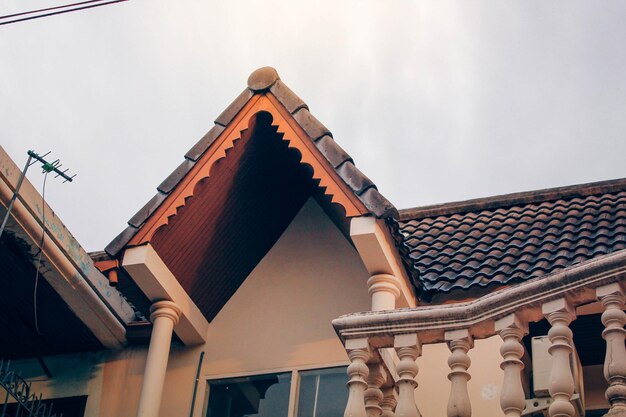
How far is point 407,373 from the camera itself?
669 cm

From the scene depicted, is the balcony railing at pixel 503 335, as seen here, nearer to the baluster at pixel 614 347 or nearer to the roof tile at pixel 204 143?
the baluster at pixel 614 347

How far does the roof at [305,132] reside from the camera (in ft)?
29.5

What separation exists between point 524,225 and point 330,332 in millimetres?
2472

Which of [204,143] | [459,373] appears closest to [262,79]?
[204,143]

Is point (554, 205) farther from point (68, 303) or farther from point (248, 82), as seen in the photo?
point (68, 303)

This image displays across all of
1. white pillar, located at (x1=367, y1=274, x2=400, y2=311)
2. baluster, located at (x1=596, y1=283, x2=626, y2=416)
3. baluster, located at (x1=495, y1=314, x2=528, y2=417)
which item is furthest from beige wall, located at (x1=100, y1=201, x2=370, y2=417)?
baluster, located at (x1=596, y1=283, x2=626, y2=416)

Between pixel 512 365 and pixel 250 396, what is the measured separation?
369cm

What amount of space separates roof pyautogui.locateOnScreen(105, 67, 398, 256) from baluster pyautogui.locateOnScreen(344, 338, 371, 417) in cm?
212

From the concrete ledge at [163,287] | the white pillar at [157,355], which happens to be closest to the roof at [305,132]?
the concrete ledge at [163,287]

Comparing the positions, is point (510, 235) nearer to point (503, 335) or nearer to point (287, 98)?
point (287, 98)

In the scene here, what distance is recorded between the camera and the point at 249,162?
9984mm

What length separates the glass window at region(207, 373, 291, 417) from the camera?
9320mm

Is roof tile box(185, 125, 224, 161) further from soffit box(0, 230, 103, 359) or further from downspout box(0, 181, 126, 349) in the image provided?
soffit box(0, 230, 103, 359)

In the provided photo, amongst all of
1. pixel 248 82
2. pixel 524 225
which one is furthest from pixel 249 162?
pixel 524 225
